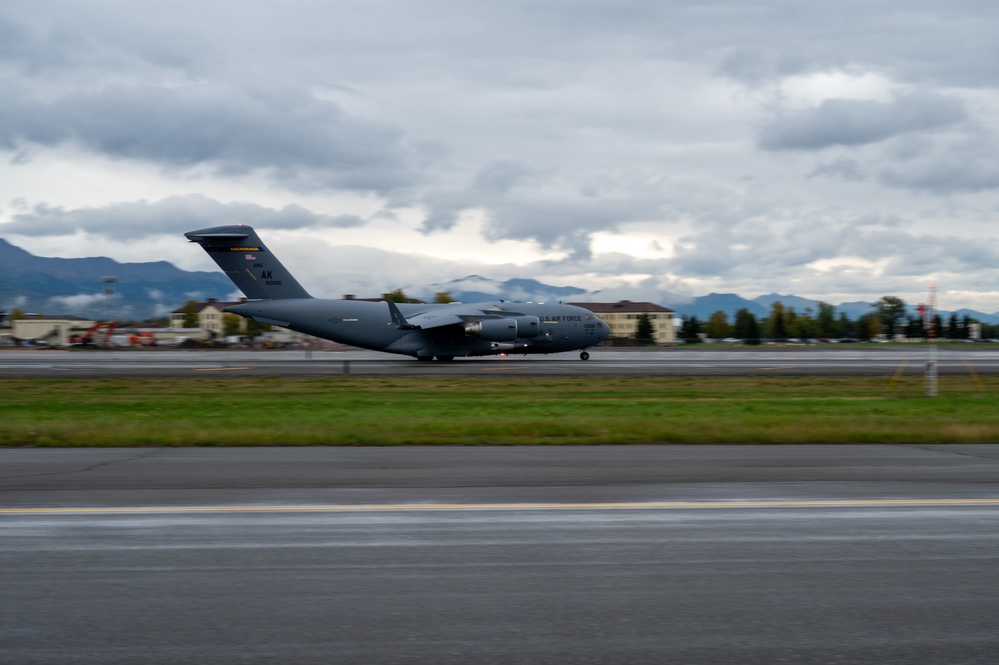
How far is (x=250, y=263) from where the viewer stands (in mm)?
50531

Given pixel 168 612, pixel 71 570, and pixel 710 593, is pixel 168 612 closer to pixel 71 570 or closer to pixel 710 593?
pixel 71 570

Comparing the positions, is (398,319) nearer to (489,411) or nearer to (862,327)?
(489,411)

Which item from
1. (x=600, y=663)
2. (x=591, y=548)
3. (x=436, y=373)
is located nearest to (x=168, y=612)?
(x=600, y=663)

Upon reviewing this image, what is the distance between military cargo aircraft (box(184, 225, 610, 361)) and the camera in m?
49.9

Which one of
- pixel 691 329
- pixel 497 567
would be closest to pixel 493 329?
pixel 497 567

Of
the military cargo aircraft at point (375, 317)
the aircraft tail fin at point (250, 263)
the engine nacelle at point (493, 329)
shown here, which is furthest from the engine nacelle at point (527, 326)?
the aircraft tail fin at point (250, 263)

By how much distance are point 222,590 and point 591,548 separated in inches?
120

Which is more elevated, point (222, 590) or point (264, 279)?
point (264, 279)

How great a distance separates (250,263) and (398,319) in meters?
9.10

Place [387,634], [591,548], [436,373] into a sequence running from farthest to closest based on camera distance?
[436,373], [591,548], [387,634]

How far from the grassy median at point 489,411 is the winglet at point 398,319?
12.0 meters

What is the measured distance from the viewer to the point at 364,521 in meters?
8.91

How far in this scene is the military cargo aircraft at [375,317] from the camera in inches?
1965

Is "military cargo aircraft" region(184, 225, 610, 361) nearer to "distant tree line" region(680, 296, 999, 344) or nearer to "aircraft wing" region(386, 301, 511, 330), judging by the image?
"aircraft wing" region(386, 301, 511, 330)
